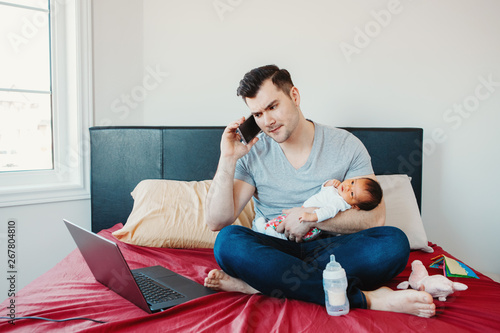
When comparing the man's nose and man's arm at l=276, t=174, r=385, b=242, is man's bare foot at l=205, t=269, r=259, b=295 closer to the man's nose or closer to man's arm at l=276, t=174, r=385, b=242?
man's arm at l=276, t=174, r=385, b=242

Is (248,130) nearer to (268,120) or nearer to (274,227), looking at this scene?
(268,120)

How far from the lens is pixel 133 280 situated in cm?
119

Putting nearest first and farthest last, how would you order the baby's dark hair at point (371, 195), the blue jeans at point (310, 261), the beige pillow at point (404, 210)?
the blue jeans at point (310, 261) → the baby's dark hair at point (371, 195) → the beige pillow at point (404, 210)

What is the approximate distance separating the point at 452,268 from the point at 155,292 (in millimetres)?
1087

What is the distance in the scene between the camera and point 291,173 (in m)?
1.71

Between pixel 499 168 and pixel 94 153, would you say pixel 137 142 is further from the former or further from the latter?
pixel 499 168

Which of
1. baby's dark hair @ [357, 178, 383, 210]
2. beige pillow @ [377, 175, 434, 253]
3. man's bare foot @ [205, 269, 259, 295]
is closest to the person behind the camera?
man's bare foot @ [205, 269, 259, 295]

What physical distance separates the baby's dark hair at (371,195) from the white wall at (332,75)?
3.14 ft

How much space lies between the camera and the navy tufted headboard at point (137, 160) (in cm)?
237

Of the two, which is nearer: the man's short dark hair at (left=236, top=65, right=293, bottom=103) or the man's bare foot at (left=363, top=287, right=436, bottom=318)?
the man's bare foot at (left=363, top=287, right=436, bottom=318)

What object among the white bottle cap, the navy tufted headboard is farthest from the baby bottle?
the navy tufted headboard

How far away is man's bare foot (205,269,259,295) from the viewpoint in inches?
55.5

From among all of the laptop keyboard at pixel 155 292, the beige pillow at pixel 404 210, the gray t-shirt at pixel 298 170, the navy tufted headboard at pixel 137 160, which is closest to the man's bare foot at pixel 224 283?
the laptop keyboard at pixel 155 292

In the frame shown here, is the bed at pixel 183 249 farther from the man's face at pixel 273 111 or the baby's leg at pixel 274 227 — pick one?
the man's face at pixel 273 111
